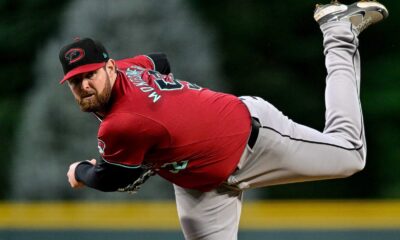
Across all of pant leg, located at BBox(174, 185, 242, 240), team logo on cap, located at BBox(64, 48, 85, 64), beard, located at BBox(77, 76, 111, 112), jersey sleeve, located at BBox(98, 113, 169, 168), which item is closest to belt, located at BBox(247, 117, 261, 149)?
pant leg, located at BBox(174, 185, 242, 240)

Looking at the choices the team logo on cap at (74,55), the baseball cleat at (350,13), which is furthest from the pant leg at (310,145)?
the team logo on cap at (74,55)

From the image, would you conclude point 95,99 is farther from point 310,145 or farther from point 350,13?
point 350,13

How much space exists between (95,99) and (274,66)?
12.6 ft

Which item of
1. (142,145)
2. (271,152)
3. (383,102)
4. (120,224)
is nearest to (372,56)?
(383,102)

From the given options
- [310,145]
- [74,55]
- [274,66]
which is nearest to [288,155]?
[310,145]

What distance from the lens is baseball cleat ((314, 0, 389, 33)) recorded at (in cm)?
411

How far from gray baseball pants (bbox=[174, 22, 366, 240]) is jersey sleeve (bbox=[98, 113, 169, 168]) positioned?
426 mm

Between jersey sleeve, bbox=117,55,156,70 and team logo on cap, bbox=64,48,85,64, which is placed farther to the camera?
jersey sleeve, bbox=117,55,156,70

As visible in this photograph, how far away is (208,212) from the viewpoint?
3928mm

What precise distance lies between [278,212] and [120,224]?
2.84 ft

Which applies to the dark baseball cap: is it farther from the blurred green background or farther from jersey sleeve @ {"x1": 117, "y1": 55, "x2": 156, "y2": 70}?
the blurred green background

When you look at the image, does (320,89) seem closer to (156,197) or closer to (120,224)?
(156,197)

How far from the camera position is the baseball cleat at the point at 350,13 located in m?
4.11

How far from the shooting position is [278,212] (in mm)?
5227
